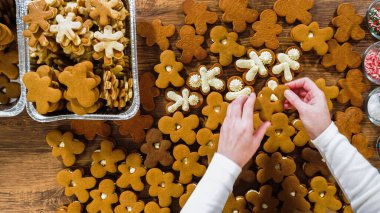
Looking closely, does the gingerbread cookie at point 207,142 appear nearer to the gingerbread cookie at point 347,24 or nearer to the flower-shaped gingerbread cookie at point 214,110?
the flower-shaped gingerbread cookie at point 214,110

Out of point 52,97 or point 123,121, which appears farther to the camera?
point 123,121

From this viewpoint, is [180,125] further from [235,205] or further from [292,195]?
[292,195]

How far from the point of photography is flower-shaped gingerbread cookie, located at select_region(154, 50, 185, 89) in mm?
1143

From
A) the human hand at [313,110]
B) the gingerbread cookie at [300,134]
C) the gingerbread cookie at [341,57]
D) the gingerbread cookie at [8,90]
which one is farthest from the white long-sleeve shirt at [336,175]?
the gingerbread cookie at [8,90]

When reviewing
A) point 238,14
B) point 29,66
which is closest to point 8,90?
point 29,66

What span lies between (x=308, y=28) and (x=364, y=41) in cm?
18

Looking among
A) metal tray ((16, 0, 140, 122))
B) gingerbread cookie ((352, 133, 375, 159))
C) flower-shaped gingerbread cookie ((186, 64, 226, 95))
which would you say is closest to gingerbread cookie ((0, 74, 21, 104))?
metal tray ((16, 0, 140, 122))

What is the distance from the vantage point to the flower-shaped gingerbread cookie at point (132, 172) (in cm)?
117

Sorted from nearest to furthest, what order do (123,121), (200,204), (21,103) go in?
(200,204) < (21,103) < (123,121)

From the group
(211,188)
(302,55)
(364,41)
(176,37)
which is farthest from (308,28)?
(211,188)

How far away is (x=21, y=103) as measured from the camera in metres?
1.05

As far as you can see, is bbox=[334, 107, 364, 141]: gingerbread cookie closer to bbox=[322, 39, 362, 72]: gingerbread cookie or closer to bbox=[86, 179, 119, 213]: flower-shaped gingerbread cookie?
bbox=[322, 39, 362, 72]: gingerbread cookie

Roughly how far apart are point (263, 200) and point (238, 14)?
545mm

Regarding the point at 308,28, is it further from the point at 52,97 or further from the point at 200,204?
the point at 52,97
